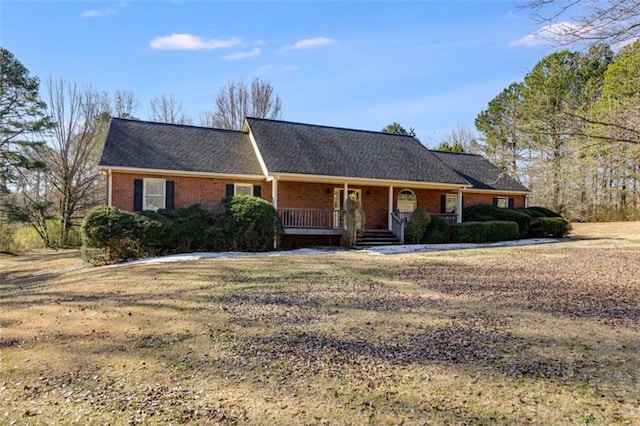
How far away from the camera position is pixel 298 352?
4293mm

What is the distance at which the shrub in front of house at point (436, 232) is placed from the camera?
17.5 m

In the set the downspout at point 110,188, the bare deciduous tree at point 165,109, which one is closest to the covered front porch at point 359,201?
the downspout at point 110,188

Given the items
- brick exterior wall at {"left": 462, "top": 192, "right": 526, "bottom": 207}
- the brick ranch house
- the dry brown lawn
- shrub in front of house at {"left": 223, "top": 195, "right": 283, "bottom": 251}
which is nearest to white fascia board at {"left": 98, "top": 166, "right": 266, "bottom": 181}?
the brick ranch house

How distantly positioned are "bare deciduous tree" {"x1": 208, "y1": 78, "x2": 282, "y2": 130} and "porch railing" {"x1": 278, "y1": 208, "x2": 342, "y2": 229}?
2082cm

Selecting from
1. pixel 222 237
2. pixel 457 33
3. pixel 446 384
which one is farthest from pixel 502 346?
pixel 222 237

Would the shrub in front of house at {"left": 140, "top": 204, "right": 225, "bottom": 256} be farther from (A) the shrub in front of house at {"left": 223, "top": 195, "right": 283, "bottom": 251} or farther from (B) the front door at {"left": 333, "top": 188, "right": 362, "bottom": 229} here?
(B) the front door at {"left": 333, "top": 188, "right": 362, "bottom": 229}

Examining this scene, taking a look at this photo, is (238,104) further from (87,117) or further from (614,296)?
(614,296)

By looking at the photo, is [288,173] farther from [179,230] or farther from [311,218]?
[179,230]

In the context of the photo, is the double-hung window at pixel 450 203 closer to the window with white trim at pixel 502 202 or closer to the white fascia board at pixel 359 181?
the white fascia board at pixel 359 181

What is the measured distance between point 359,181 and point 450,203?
6.33m

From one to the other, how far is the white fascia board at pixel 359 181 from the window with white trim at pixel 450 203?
1.84 m

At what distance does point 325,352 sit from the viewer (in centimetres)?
428

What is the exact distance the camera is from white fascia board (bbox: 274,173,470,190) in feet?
55.4

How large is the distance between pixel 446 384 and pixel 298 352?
1.53m
